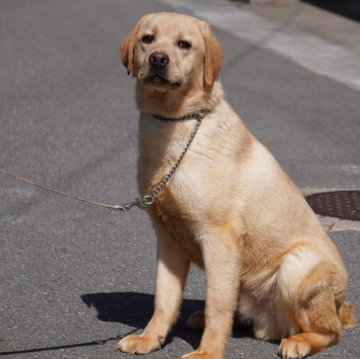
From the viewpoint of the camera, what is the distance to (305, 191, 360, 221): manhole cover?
757 cm

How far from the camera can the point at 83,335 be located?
5414 mm

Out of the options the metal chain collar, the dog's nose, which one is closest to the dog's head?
the dog's nose

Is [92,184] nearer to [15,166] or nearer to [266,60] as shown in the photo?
[15,166]

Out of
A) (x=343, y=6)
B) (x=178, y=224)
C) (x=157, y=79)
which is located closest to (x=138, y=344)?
(x=178, y=224)

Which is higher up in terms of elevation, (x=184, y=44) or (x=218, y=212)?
(x=184, y=44)

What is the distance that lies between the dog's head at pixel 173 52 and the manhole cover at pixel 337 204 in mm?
2744

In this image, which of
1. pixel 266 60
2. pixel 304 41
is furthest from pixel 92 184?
pixel 304 41

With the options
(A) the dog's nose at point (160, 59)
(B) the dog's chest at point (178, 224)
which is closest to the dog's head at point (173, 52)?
(A) the dog's nose at point (160, 59)

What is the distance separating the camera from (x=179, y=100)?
16.8 ft

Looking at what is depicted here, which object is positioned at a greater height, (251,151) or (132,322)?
(251,151)

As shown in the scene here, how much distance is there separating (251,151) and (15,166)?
13.1ft

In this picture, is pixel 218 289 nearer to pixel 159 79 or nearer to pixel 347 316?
pixel 347 316

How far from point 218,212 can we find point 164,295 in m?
0.59

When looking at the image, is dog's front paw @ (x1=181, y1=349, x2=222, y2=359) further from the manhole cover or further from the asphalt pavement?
the manhole cover
